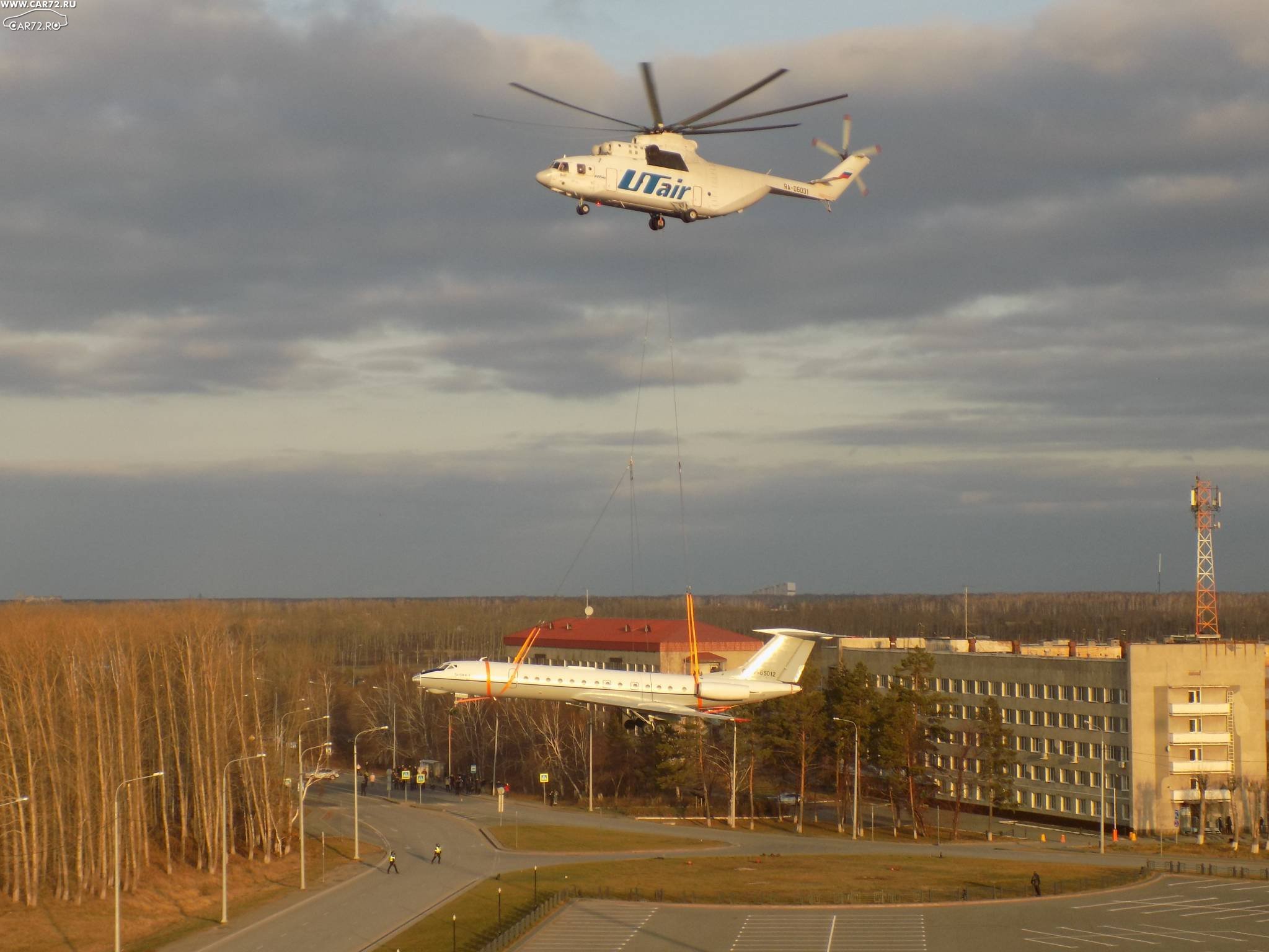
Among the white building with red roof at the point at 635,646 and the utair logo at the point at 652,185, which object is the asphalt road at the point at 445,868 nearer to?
the white building with red roof at the point at 635,646

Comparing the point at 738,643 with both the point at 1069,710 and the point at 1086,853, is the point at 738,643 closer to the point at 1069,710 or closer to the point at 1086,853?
the point at 1069,710

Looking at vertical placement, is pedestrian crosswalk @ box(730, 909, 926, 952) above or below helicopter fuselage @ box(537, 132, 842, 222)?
below

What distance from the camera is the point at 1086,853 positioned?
86562 mm

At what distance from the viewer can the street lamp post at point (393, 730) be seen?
113688mm

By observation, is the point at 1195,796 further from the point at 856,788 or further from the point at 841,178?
the point at 841,178

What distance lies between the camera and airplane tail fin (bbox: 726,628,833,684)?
230 ft

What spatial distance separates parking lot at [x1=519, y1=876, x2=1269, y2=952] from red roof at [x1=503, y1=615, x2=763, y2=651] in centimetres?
6626

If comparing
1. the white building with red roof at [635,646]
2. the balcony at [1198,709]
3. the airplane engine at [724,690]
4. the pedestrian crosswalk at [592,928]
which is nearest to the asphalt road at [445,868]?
the pedestrian crosswalk at [592,928]

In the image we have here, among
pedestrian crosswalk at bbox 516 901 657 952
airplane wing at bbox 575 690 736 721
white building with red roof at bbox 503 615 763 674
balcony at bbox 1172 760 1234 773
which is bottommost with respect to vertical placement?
pedestrian crosswalk at bbox 516 901 657 952

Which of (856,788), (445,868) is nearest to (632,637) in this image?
(856,788)

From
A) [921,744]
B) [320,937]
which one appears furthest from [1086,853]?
[320,937]

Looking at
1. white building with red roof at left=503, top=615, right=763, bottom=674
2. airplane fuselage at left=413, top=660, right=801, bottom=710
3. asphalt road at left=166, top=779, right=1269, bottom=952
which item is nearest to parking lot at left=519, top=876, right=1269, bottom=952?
asphalt road at left=166, top=779, right=1269, bottom=952

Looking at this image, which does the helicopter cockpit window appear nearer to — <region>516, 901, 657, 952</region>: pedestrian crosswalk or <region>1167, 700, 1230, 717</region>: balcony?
<region>516, 901, 657, 952</region>: pedestrian crosswalk

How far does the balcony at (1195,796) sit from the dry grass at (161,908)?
190 feet
